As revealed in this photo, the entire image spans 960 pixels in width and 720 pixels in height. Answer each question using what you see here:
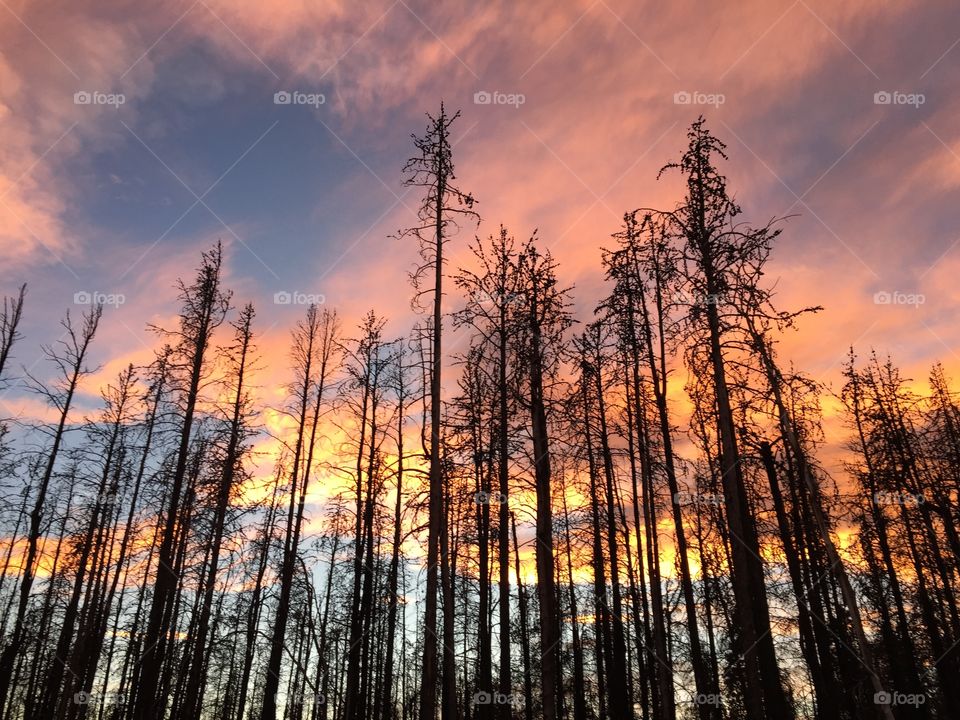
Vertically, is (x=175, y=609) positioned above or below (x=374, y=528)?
below

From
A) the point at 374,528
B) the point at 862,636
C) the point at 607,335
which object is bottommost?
the point at 862,636

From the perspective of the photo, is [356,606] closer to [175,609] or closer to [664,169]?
[175,609]

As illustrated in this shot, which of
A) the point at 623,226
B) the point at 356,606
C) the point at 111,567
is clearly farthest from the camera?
the point at 111,567

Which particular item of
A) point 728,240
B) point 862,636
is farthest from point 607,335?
point 862,636

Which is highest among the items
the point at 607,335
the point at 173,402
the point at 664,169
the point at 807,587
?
the point at 664,169

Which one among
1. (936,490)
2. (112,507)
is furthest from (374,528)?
(936,490)

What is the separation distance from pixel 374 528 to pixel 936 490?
22184 mm

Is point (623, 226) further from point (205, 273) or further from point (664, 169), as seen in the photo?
point (205, 273)

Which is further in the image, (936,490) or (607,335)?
(936,490)

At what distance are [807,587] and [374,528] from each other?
16373mm

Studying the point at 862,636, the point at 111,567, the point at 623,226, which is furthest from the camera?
the point at 111,567

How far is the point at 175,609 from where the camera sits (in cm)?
2492

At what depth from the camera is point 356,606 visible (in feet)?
61.3

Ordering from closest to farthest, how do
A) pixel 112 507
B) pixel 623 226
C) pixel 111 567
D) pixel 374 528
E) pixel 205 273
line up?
pixel 623 226, pixel 205 273, pixel 374 528, pixel 112 507, pixel 111 567
